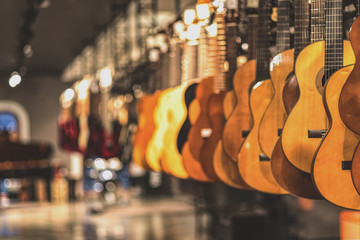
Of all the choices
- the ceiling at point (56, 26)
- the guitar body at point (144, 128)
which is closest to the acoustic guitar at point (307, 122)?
the guitar body at point (144, 128)

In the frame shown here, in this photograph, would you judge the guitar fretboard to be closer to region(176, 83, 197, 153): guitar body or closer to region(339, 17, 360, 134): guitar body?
region(176, 83, 197, 153): guitar body

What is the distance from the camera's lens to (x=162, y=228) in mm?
9109

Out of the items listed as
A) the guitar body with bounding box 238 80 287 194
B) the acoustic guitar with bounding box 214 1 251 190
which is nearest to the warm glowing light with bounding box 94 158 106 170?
the acoustic guitar with bounding box 214 1 251 190

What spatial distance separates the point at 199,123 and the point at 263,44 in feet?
2.08

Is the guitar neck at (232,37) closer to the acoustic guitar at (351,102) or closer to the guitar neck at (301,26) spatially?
the guitar neck at (301,26)

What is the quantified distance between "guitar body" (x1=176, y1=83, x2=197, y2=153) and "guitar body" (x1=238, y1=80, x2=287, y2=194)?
97 cm

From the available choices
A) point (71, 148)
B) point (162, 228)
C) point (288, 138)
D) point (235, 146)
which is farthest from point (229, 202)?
point (288, 138)

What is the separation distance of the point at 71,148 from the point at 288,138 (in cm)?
591

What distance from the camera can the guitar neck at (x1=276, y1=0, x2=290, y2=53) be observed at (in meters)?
2.34

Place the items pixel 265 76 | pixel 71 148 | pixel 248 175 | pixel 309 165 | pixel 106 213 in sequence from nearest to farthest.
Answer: pixel 309 165 → pixel 248 175 → pixel 265 76 → pixel 71 148 → pixel 106 213

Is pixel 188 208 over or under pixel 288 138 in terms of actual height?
under

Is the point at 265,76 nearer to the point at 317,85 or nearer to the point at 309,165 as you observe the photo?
the point at 317,85

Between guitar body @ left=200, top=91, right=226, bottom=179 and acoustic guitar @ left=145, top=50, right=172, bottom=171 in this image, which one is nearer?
guitar body @ left=200, top=91, right=226, bottom=179

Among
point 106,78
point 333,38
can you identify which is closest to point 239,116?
point 333,38
